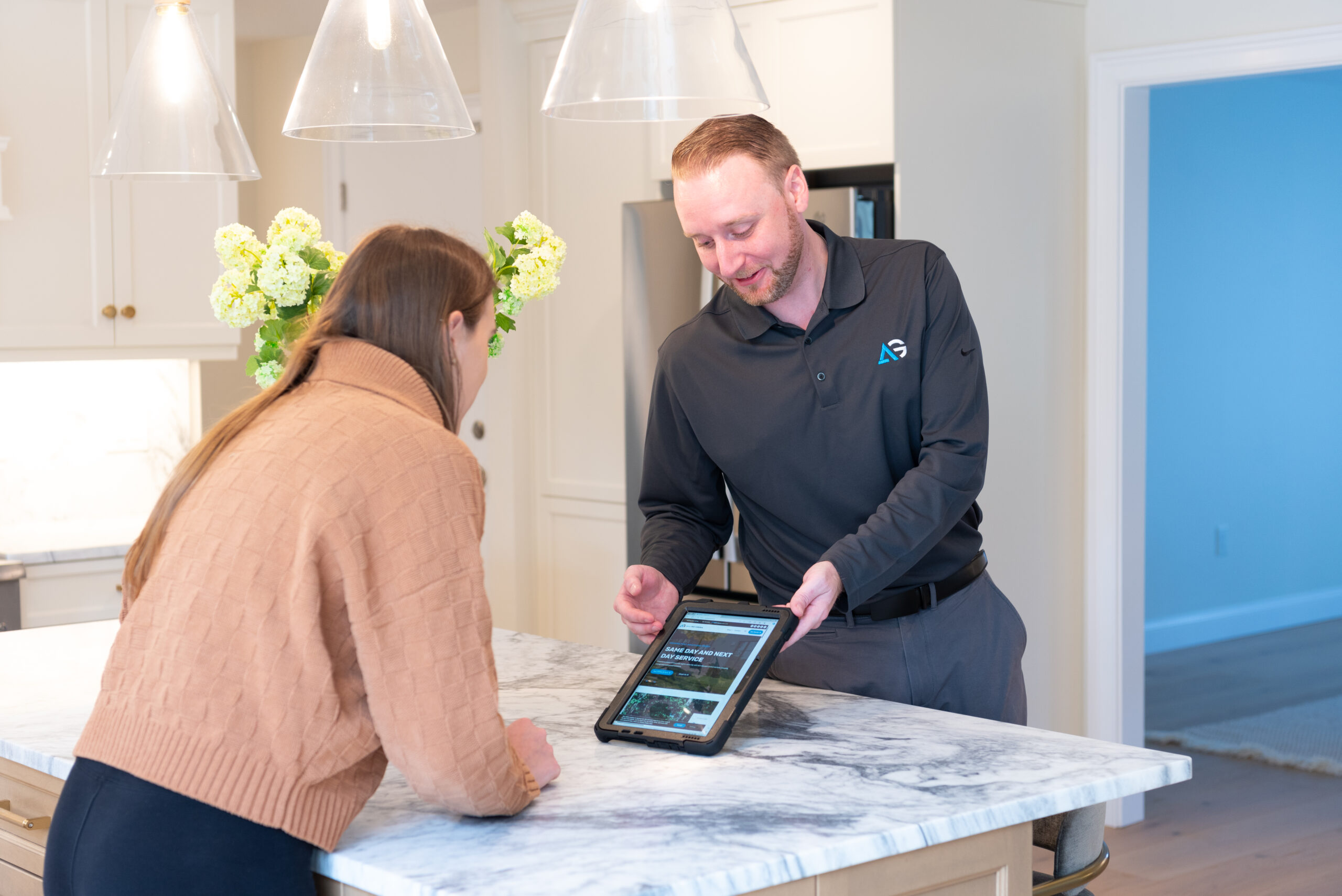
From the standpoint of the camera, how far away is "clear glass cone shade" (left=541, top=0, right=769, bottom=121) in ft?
5.28

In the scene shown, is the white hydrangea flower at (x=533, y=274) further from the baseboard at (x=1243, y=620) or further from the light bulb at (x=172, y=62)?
the baseboard at (x=1243, y=620)

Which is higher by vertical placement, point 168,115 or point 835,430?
point 168,115

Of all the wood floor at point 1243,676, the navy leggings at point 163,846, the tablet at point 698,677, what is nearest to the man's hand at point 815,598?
the tablet at point 698,677

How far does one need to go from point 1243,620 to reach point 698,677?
5663 mm

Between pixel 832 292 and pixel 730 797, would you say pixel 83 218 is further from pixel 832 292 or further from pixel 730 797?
pixel 730 797

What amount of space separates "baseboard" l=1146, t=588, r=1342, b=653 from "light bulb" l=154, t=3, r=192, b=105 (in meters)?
5.30

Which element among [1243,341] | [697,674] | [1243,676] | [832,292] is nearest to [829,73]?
[832,292]

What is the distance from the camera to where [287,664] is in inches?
50.3

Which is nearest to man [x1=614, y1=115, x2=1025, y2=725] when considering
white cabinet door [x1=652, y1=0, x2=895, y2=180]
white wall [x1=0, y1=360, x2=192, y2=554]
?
white cabinet door [x1=652, y1=0, x2=895, y2=180]

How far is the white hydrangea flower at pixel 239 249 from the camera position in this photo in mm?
1924

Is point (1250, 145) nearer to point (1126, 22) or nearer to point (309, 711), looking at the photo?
point (1126, 22)

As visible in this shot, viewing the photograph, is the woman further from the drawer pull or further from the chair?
the chair

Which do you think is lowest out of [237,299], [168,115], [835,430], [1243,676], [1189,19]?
[1243,676]

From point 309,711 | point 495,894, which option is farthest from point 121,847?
point 495,894
